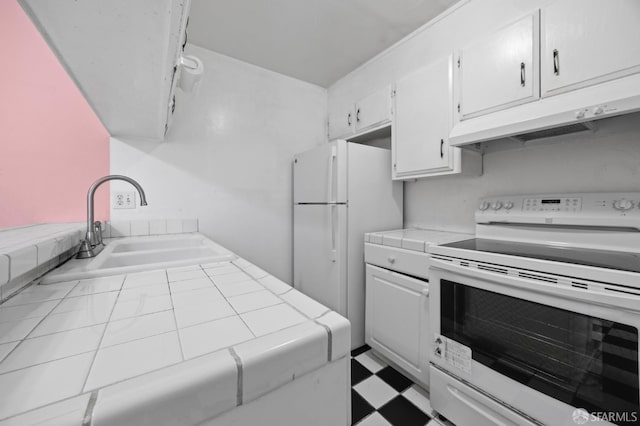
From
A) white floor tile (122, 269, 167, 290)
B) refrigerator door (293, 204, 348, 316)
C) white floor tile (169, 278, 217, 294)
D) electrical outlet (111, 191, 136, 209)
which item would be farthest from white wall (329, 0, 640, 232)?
electrical outlet (111, 191, 136, 209)

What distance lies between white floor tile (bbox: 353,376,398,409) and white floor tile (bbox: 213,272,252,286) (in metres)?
1.14

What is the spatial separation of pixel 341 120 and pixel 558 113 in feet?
5.56

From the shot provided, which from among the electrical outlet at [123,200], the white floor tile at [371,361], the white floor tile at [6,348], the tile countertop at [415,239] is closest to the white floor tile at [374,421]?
the white floor tile at [371,361]

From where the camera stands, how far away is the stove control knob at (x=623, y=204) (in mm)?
1064

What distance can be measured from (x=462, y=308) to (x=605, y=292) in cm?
48

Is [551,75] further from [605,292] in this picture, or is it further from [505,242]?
[605,292]

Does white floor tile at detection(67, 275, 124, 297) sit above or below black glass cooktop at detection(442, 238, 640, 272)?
below

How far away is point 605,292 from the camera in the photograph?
78cm

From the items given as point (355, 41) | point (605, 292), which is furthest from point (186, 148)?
point (605, 292)

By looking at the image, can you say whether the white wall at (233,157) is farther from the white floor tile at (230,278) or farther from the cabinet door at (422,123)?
the white floor tile at (230,278)

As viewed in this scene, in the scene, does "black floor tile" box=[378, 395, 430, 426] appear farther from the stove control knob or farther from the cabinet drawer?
the stove control knob

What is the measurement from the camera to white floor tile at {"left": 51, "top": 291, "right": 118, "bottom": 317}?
542mm

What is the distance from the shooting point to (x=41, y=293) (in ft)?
2.13

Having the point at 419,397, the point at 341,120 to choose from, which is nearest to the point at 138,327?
the point at 419,397
